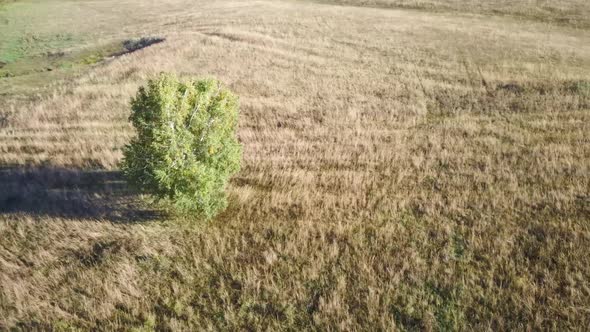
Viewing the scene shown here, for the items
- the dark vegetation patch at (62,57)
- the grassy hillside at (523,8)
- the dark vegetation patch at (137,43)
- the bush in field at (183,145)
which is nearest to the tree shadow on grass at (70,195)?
the bush in field at (183,145)

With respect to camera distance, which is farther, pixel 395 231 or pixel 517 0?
pixel 517 0

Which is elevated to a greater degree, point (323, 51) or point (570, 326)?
point (323, 51)

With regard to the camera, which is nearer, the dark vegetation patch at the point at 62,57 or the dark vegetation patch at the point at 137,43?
the dark vegetation patch at the point at 62,57

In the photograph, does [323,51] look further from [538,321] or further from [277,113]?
[538,321]

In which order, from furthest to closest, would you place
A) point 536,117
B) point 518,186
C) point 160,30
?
point 160,30
point 536,117
point 518,186

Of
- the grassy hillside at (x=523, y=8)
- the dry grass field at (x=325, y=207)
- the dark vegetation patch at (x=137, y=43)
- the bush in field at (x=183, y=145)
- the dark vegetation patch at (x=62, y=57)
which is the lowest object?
the dry grass field at (x=325, y=207)

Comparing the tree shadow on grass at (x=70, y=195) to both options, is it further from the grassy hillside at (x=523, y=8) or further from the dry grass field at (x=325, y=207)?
the grassy hillside at (x=523, y=8)

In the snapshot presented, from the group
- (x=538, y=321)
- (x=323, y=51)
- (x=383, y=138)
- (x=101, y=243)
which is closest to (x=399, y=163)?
(x=383, y=138)
